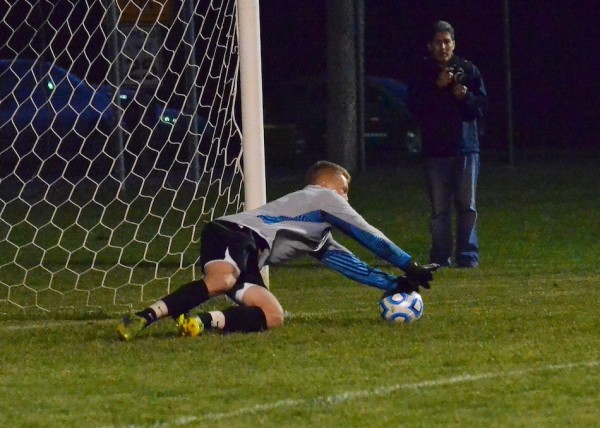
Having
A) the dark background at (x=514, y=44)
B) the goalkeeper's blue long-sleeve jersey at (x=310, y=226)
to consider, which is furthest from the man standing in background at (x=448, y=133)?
the dark background at (x=514, y=44)

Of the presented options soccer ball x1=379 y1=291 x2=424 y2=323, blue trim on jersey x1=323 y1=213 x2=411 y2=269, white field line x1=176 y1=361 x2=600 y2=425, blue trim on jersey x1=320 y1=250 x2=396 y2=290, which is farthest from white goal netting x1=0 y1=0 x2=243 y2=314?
white field line x1=176 y1=361 x2=600 y2=425

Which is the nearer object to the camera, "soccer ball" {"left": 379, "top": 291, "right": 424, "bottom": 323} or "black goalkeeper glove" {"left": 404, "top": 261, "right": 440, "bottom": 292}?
"black goalkeeper glove" {"left": 404, "top": 261, "right": 440, "bottom": 292}

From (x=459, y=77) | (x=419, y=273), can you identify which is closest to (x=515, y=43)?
(x=459, y=77)

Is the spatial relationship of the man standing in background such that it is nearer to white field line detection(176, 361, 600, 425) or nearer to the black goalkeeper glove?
the black goalkeeper glove

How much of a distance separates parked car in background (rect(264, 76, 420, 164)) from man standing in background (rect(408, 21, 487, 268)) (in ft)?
47.4

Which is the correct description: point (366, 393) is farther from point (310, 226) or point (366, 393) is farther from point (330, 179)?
point (330, 179)

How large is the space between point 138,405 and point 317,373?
0.94m

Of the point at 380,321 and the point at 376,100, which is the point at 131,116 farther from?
the point at 376,100

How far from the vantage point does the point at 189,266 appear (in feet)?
34.2

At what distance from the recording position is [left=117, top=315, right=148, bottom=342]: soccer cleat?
289 inches

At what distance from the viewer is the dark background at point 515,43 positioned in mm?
29578

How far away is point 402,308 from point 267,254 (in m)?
0.78

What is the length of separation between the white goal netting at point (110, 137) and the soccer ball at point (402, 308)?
1.78m

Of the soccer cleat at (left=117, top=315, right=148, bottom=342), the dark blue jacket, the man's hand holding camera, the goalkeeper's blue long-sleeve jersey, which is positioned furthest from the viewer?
the dark blue jacket
